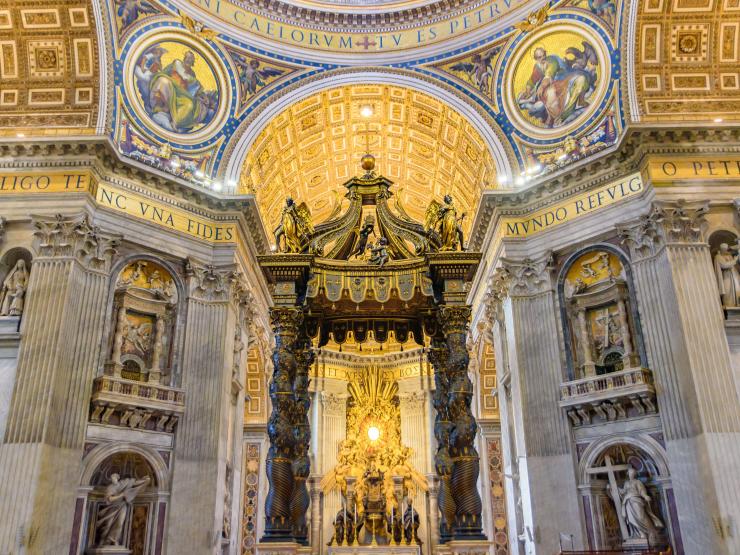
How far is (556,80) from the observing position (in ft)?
49.8

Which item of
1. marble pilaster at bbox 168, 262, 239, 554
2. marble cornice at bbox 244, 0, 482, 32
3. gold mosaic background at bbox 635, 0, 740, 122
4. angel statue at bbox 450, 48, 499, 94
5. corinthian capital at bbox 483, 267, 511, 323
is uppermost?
marble cornice at bbox 244, 0, 482, 32

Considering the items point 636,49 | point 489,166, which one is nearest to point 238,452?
point 489,166

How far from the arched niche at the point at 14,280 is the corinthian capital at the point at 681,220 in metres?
11.7

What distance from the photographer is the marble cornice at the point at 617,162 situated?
41.5 ft

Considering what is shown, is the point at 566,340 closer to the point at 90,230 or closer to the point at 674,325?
the point at 674,325

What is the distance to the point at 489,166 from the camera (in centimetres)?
1634

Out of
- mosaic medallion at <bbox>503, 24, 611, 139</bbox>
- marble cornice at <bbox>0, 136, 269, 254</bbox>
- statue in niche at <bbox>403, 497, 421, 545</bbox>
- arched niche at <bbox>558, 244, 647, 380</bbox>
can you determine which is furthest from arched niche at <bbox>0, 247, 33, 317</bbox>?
statue in niche at <bbox>403, 497, 421, 545</bbox>

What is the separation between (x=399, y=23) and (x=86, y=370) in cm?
1127

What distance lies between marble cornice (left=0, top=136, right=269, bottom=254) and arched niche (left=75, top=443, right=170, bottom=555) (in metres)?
5.22

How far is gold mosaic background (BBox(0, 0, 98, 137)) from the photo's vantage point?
44.3 feet

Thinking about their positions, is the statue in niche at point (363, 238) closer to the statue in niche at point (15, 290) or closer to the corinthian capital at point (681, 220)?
the corinthian capital at point (681, 220)

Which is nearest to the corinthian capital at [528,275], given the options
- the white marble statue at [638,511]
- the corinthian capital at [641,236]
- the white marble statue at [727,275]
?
the corinthian capital at [641,236]

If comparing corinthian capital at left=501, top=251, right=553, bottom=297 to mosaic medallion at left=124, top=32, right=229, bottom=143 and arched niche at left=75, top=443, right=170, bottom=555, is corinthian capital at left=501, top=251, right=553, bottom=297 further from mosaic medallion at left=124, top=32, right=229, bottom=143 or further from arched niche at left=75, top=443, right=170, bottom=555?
arched niche at left=75, top=443, right=170, bottom=555

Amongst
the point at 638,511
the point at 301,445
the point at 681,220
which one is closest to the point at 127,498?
the point at 301,445
